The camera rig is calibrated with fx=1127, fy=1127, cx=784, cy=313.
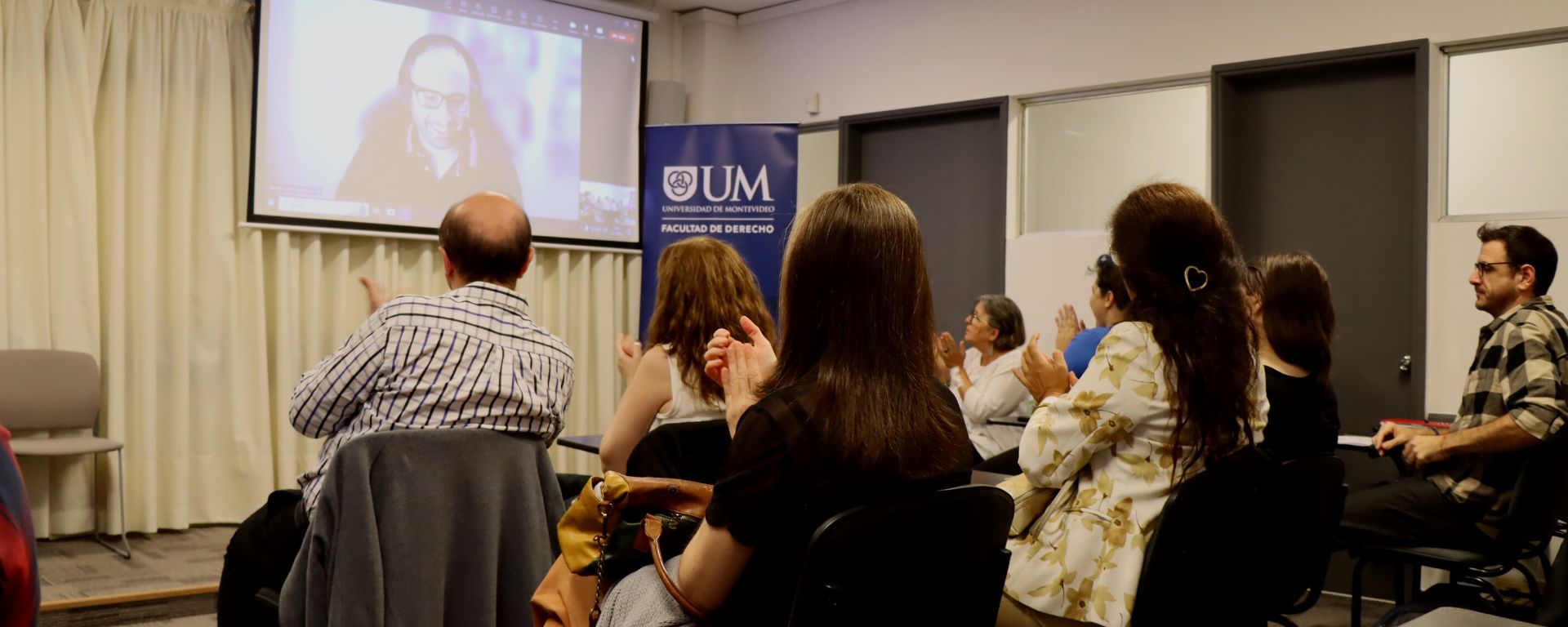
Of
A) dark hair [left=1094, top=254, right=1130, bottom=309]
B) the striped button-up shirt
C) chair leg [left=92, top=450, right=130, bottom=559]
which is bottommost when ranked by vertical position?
chair leg [left=92, top=450, right=130, bottom=559]

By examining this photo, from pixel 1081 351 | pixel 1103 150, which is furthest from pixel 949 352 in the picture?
pixel 1103 150

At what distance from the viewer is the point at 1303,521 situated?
2121 millimetres

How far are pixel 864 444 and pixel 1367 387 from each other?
4067 millimetres

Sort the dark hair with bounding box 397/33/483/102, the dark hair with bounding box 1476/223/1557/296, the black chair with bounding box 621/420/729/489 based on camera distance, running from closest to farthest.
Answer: the black chair with bounding box 621/420/729/489 → the dark hair with bounding box 1476/223/1557/296 → the dark hair with bounding box 397/33/483/102

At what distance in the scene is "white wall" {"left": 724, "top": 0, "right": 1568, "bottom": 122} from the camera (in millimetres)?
4688

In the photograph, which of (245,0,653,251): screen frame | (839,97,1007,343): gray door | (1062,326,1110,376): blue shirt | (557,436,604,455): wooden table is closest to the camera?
(557,436,604,455): wooden table

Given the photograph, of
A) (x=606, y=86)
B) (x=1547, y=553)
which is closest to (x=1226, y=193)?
(x=1547, y=553)

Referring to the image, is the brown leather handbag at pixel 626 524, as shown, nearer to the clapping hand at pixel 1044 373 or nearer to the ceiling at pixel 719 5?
the clapping hand at pixel 1044 373

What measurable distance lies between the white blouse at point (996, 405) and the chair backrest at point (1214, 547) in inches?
93.7

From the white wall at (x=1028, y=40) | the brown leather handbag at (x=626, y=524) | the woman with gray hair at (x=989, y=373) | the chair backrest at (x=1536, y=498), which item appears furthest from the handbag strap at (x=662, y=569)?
the white wall at (x=1028, y=40)

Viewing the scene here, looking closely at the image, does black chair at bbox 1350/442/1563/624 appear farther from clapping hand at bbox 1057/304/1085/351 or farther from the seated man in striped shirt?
the seated man in striped shirt

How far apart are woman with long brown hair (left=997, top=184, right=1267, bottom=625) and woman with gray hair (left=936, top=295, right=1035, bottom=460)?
7.54 ft

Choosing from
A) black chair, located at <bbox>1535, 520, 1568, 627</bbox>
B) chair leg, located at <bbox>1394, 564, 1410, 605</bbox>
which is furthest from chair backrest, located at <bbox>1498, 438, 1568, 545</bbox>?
black chair, located at <bbox>1535, 520, 1568, 627</bbox>

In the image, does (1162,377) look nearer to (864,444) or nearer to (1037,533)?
(1037,533)
